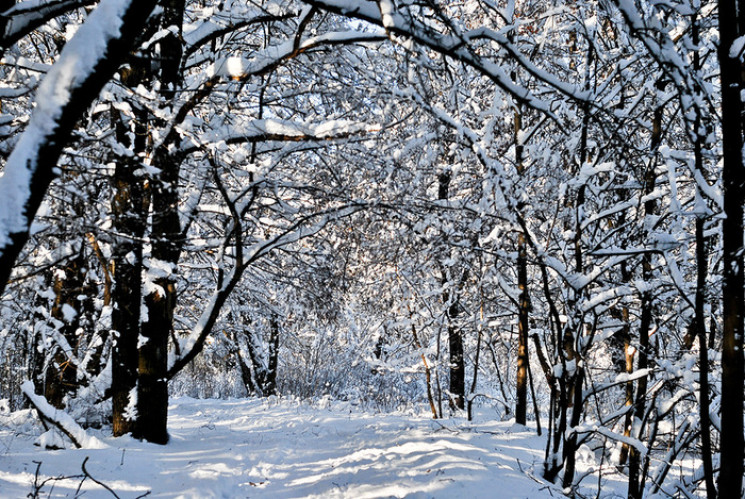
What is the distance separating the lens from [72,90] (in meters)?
1.98

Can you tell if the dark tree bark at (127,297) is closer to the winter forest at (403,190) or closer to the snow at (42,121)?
the winter forest at (403,190)

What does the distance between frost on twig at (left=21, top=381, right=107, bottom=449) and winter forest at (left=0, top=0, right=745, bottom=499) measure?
0.13ft

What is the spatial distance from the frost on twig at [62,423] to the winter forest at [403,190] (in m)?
0.04

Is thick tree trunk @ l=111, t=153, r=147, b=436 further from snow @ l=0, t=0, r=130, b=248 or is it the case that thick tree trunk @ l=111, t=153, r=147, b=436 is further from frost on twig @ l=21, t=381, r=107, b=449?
snow @ l=0, t=0, r=130, b=248

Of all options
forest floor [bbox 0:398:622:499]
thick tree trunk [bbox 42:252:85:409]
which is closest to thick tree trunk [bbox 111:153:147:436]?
forest floor [bbox 0:398:622:499]

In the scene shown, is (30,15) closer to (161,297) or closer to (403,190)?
(403,190)

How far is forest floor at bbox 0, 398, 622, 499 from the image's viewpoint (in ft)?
12.7

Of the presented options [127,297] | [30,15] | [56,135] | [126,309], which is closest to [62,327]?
[127,297]

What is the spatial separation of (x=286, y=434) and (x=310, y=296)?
2063 millimetres

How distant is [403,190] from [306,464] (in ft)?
10.6

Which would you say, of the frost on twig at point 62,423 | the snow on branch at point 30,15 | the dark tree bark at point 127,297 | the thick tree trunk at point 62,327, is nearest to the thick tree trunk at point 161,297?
the dark tree bark at point 127,297

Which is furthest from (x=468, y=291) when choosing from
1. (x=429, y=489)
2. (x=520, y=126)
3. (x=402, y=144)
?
(x=429, y=489)

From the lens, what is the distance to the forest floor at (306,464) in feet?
12.7

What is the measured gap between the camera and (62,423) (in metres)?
5.28
